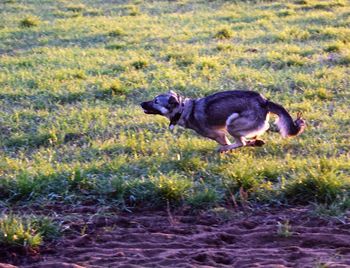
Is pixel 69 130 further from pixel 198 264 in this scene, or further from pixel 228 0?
pixel 228 0

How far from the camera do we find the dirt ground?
15.2 feet

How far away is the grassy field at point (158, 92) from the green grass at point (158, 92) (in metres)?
0.02

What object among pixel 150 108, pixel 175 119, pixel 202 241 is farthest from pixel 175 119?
pixel 202 241

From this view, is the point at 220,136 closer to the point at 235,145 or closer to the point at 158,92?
the point at 235,145

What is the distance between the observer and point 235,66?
11.4 m

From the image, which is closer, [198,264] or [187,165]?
[198,264]

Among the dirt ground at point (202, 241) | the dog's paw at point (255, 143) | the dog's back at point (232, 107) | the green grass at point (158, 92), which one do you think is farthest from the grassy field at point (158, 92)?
the dog's back at point (232, 107)

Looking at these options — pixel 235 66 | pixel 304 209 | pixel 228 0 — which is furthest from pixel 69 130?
pixel 228 0

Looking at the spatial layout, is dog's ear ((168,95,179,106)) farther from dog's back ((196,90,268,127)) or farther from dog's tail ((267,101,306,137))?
dog's tail ((267,101,306,137))

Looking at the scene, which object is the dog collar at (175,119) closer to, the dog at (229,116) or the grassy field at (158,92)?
the dog at (229,116)

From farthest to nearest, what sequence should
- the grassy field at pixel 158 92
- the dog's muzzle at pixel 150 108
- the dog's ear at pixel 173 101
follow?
the dog's muzzle at pixel 150 108, the dog's ear at pixel 173 101, the grassy field at pixel 158 92

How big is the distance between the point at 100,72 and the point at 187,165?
486 cm

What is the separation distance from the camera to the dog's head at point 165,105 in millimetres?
7593

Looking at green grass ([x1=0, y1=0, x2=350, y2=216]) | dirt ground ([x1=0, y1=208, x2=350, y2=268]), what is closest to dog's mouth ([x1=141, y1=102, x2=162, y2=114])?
green grass ([x1=0, y1=0, x2=350, y2=216])
